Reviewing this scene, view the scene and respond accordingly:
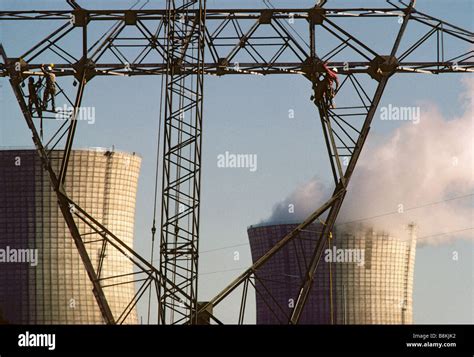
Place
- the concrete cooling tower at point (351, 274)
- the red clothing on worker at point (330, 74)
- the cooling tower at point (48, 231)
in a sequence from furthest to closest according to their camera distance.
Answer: the concrete cooling tower at point (351, 274) < the cooling tower at point (48, 231) < the red clothing on worker at point (330, 74)

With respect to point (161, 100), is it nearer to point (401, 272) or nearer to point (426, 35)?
point (426, 35)

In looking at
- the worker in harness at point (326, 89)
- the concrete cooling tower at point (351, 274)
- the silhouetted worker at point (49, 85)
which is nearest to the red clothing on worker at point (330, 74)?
the worker in harness at point (326, 89)

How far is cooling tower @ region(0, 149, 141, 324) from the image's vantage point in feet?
368

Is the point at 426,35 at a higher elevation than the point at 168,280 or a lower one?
higher

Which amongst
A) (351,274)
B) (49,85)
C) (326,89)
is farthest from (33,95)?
(351,274)

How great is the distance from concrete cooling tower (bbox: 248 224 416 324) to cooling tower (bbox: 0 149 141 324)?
75.5 feet

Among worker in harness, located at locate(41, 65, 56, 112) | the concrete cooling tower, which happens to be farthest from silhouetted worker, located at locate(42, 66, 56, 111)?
the concrete cooling tower

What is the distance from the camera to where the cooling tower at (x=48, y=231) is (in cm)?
11206

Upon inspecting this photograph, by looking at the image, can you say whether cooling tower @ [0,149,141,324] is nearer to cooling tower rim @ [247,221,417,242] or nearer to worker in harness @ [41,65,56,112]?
cooling tower rim @ [247,221,417,242]

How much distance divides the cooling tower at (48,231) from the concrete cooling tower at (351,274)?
23.0m

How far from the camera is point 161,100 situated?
143 feet

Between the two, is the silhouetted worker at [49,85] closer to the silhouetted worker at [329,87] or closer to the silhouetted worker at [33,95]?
the silhouetted worker at [33,95]
